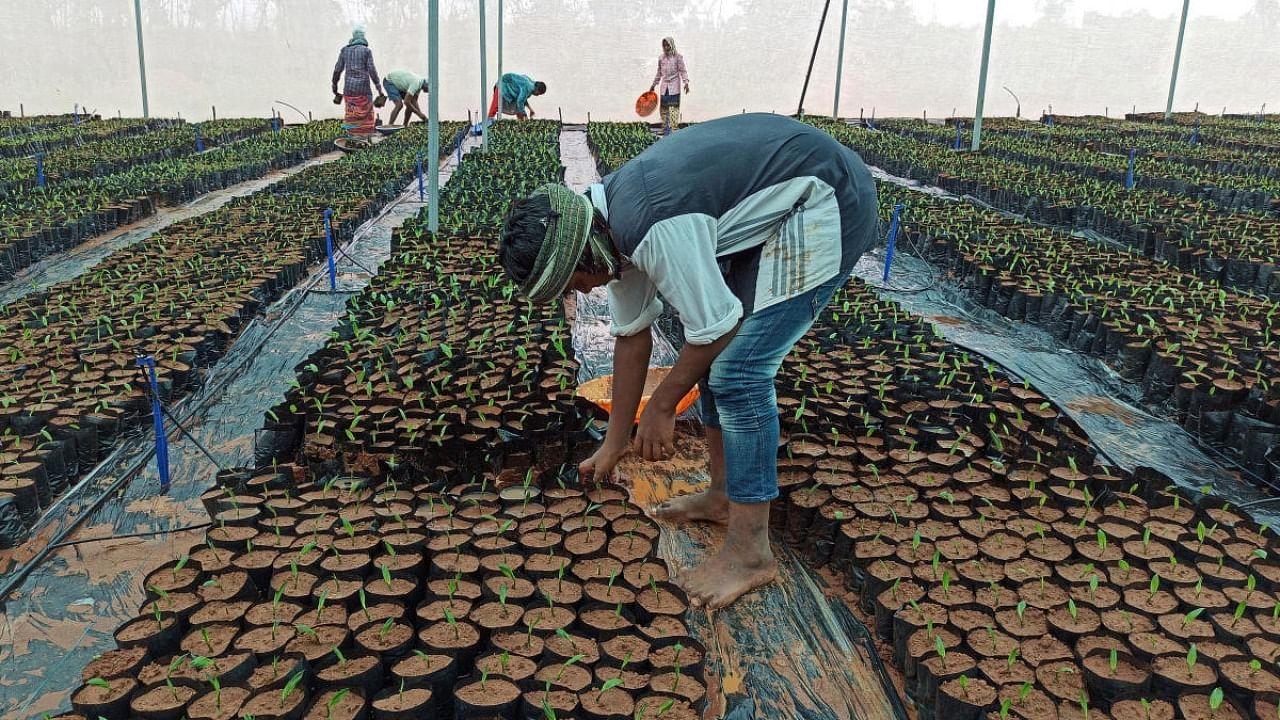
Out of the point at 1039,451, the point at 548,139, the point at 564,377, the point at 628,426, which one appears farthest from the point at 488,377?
the point at 548,139

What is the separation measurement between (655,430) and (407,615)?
76cm

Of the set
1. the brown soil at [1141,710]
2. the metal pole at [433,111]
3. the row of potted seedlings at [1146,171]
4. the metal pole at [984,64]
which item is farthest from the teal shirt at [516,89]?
the brown soil at [1141,710]

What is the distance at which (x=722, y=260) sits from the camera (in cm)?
209

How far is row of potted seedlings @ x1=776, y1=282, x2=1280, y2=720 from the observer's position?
1.84 m

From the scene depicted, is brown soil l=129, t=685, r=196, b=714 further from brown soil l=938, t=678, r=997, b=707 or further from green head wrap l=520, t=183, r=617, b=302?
brown soil l=938, t=678, r=997, b=707

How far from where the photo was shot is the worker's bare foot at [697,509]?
2668mm

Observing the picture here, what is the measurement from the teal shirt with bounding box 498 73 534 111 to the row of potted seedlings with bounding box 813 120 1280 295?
23.6 feet

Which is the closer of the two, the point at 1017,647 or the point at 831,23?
the point at 1017,647

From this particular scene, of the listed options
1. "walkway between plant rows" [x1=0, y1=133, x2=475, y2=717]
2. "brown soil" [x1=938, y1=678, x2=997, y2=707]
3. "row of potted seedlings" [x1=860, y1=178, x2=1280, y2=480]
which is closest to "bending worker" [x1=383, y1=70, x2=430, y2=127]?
"row of potted seedlings" [x1=860, y1=178, x2=1280, y2=480]

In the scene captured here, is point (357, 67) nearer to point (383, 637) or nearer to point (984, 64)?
point (984, 64)

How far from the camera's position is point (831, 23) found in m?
19.5

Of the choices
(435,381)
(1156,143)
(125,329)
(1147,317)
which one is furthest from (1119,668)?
(1156,143)

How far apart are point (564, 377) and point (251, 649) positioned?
5.44 feet

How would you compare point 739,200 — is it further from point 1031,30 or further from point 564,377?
point 1031,30
